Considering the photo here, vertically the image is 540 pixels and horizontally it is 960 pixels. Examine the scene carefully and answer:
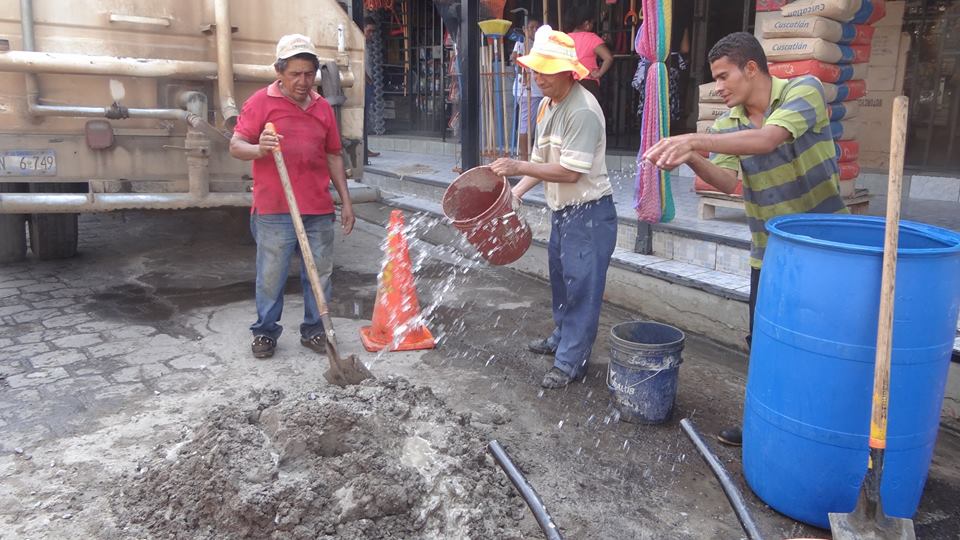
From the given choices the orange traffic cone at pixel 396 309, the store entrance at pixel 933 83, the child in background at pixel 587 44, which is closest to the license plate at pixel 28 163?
the orange traffic cone at pixel 396 309

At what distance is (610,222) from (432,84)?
10.8 m

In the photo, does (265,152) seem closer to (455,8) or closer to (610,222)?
(610,222)

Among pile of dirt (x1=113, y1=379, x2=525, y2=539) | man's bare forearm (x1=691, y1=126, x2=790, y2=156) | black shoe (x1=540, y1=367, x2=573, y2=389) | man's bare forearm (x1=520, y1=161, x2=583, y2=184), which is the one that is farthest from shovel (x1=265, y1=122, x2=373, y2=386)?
man's bare forearm (x1=691, y1=126, x2=790, y2=156)

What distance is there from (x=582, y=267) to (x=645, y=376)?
28.7 inches

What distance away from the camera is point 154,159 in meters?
5.20

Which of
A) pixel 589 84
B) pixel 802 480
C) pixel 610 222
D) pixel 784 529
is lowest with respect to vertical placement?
pixel 784 529

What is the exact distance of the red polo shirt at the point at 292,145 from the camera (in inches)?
163

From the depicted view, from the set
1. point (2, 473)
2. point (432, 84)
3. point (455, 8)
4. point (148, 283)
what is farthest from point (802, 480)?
point (432, 84)

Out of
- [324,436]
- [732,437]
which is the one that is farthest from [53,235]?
[732,437]

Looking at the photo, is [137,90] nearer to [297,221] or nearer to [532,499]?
[297,221]

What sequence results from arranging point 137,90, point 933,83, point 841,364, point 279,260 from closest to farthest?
point 841,364
point 279,260
point 137,90
point 933,83

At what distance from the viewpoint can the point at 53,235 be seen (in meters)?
6.43

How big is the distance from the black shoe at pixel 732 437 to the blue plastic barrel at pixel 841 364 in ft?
1.87

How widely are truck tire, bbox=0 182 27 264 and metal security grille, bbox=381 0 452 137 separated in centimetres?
783
